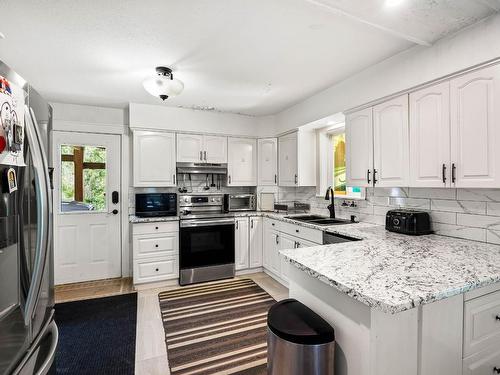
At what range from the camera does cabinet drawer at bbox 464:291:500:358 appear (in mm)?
1187

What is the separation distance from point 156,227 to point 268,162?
1.94m

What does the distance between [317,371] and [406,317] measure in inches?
17.0

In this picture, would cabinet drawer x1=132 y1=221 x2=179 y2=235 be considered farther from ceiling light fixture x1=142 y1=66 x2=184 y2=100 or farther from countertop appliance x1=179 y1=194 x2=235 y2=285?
ceiling light fixture x1=142 y1=66 x2=184 y2=100

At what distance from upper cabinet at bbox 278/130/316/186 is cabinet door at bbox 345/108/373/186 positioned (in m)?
0.90

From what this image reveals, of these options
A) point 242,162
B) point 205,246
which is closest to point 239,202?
point 242,162

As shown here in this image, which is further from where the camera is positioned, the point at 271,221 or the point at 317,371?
the point at 271,221

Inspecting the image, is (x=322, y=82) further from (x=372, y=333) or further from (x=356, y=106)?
(x=372, y=333)

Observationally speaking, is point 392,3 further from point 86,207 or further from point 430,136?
point 86,207

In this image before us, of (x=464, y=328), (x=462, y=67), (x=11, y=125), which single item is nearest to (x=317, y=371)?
(x=464, y=328)

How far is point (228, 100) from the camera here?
344 centimetres

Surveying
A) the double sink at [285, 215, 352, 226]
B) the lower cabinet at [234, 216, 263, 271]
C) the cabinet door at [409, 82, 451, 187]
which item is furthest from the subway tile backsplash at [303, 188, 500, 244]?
the lower cabinet at [234, 216, 263, 271]

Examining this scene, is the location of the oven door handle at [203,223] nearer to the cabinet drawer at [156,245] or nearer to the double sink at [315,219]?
the cabinet drawer at [156,245]

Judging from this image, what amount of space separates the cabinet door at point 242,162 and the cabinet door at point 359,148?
1.73 meters

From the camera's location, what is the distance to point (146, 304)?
2.95m
